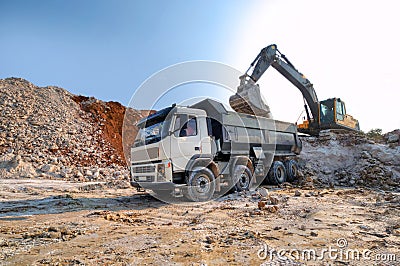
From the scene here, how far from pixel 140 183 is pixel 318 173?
10167 mm

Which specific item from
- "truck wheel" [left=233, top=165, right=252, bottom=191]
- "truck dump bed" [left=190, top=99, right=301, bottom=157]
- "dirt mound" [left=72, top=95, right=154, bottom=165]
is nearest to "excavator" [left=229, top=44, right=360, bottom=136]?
"truck dump bed" [left=190, top=99, right=301, bottom=157]

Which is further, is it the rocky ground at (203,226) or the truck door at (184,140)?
the truck door at (184,140)

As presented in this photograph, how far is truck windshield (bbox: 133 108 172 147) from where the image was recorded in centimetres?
668

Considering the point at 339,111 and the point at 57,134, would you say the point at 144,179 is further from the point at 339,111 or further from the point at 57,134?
the point at 339,111

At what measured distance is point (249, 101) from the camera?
11.5 meters

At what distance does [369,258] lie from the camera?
8.86 feet

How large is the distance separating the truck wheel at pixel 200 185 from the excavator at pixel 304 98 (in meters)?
5.21

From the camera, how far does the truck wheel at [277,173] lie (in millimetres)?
10273

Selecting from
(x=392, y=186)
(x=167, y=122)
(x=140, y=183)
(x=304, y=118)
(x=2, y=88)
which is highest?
(x=2, y=88)

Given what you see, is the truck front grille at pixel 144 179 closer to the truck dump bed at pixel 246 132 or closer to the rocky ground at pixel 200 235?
the rocky ground at pixel 200 235

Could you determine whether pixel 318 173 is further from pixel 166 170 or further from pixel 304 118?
pixel 166 170

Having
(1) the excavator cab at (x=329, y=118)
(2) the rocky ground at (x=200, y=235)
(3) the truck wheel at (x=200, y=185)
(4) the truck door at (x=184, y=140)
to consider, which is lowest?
(2) the rocky ground at (x=200, y=235)

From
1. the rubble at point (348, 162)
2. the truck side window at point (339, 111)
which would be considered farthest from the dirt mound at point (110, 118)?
the truck side window at point (339, 111)

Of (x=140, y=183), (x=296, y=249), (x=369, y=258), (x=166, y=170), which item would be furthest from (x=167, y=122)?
(x=369, y=258)
